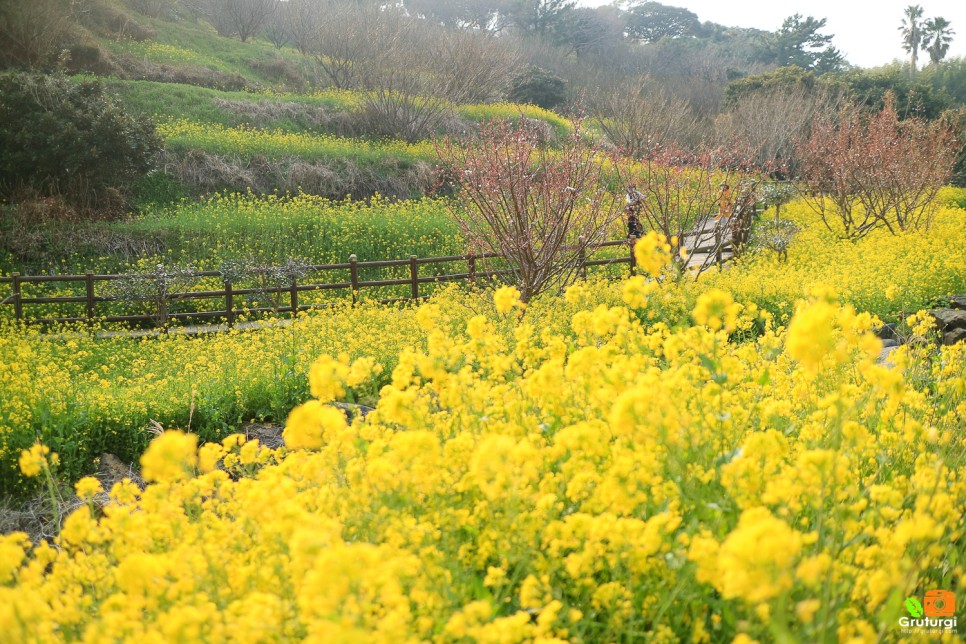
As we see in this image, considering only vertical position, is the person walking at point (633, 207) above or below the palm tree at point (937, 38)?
below

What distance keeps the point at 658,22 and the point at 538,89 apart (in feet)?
94.6

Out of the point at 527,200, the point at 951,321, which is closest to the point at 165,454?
the point at 527,200

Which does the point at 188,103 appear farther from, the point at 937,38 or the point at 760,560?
the point at 937,38

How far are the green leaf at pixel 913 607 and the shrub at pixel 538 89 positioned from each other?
32.1 meters

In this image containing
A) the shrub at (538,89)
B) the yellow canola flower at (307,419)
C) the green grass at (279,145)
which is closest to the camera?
→ the yellow canola flower at (307,419)

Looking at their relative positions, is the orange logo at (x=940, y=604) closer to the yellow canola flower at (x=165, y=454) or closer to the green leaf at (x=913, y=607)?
the green leaf at (x=913, y=607)

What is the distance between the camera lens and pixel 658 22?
185ft

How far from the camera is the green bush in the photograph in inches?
555

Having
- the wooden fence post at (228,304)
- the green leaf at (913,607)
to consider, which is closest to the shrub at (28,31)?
the wooden fence post at (228,304)

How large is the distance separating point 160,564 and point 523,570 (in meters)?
1.15

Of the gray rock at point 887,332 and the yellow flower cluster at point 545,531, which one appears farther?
the gray rock at point 887,332

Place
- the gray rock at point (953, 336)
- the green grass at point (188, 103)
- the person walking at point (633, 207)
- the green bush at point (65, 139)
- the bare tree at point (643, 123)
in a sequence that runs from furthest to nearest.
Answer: the bare tree at point (643, 123), the green grass at point (188, 103), the green bush at point (65, 139), the person walking at point (633, 207), the gray rock at point (953, 336)

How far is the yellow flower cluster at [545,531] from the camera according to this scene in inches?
68.6

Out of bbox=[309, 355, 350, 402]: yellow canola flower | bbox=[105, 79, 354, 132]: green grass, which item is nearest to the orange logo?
bbox=[309, 355, 350, 402]: yellow canola flower
